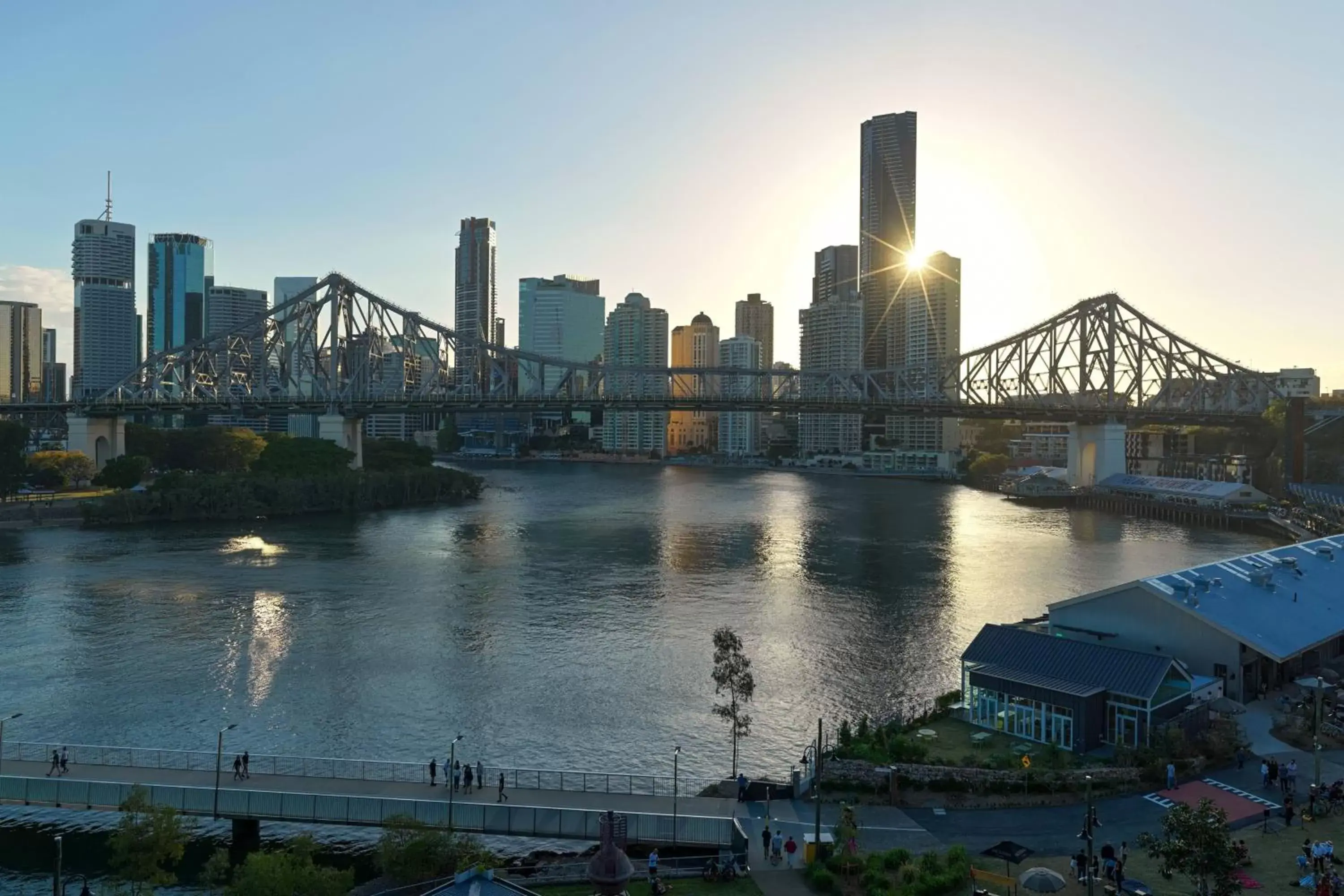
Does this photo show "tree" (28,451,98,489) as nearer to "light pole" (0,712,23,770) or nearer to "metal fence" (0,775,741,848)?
"light pole" (0,712,23,770)

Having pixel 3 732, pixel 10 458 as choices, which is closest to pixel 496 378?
pixel 10 458

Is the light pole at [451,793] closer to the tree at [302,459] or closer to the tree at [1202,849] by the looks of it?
the tree at [1202,849]

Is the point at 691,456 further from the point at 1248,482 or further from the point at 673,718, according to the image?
the point at 673,718

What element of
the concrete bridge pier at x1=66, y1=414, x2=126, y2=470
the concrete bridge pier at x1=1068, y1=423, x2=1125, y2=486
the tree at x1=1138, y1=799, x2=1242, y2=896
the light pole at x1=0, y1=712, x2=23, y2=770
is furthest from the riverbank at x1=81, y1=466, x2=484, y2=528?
the tree at x1=1138, y1=799, x2=1242, y2=896

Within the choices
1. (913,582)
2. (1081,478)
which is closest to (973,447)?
(1081,478)

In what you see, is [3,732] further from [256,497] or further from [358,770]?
[256,497]
